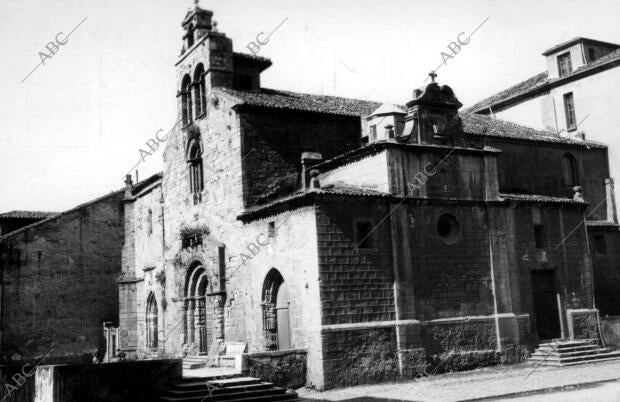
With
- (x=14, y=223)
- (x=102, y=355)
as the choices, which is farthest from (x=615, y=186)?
(x=14, y=223)

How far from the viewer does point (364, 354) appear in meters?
20.4

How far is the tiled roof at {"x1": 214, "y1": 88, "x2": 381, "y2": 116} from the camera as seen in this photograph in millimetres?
25766

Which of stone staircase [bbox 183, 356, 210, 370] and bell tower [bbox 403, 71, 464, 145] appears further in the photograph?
stone staircase [bbox 183, 356, 210, 370]

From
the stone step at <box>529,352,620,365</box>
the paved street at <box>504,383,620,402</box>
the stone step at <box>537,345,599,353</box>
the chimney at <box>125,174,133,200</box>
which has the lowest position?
the paved street at <box>504,383,620,402</box>

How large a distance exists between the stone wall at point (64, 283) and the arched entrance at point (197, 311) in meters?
8.26

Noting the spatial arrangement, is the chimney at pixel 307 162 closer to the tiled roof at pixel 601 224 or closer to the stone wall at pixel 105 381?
the stone wall at pixel 105 381

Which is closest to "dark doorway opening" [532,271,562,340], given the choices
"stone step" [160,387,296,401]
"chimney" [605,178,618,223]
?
"chimney" [605,178,618,223]

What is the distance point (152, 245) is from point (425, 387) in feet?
56.2

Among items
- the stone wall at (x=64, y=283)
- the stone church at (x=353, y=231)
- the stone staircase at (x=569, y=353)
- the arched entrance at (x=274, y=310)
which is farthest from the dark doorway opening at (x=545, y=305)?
the stone wall at (x=64, y=283)

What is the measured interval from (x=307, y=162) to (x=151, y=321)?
12.1 metres

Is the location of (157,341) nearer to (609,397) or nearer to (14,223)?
(14,223)

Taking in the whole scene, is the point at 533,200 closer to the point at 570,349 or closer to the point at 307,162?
the point at 570,349

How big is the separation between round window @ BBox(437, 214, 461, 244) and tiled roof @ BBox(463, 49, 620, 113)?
52.9ft

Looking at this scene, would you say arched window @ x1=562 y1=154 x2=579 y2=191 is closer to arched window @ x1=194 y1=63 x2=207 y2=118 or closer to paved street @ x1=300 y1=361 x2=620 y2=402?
paved street @ x1=300 y1=361 x2=620 y2=402
